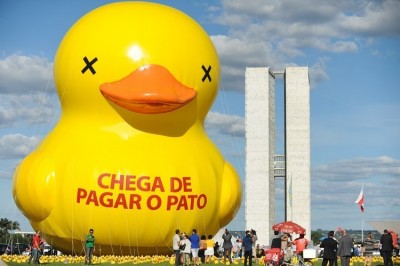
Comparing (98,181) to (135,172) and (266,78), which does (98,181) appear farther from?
(266,78)

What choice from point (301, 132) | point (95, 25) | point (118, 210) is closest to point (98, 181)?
point (118, 210)

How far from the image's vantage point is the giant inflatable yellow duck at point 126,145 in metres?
23.2

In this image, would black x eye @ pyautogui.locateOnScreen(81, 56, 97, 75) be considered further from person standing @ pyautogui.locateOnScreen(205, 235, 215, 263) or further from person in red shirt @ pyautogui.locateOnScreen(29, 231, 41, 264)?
person standing @ pyautogui.locateOnScreen(205, 235, 215, 263)

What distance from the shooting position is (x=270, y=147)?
86938 millimetres

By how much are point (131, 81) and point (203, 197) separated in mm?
4232

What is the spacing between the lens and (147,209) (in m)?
23.3

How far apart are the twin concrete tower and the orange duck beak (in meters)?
60.8

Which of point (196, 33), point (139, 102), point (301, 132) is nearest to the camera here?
point (139, 102)

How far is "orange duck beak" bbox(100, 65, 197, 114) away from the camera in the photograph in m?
23.0

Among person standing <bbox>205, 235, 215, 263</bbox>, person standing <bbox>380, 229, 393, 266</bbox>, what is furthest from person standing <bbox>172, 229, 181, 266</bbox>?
person standing <bbox>380, 229, 393, 266</bbox>

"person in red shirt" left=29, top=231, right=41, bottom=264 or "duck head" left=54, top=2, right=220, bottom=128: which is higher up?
"duck head" left=54, top=2, right=220, bottom=128

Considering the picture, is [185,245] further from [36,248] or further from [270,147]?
[270,147]

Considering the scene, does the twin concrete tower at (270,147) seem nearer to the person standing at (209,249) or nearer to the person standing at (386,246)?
the person standing at (209,249)

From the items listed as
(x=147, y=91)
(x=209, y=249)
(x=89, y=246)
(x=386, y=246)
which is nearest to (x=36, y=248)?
(x=89, y=246)
